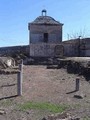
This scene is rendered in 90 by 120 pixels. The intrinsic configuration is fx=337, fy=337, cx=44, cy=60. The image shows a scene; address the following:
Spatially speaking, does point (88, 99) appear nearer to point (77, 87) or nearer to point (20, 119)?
point (77, 87)

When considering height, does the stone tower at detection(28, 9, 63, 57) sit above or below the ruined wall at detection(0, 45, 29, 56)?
above

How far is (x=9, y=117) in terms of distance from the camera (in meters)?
9.73

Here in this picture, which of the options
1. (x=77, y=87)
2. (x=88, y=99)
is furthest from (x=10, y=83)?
(x=88, y=99)

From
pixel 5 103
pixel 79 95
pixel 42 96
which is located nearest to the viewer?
pixel 5 103

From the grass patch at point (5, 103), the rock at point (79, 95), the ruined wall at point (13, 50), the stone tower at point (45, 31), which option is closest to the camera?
the grass patch at point (5, 103)

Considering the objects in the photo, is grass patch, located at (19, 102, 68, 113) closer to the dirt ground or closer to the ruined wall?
the dirt ground

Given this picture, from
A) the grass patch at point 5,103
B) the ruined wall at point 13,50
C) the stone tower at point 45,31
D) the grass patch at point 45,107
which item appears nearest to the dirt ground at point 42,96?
the grass patch at point 5,103

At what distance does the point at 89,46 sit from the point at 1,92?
22154mm

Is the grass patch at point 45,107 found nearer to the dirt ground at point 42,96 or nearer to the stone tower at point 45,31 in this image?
the dirt ground at point 42,96

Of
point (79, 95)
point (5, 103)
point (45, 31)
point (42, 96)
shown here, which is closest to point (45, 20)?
point (45, 31)

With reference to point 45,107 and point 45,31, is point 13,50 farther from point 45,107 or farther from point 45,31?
point 45,107

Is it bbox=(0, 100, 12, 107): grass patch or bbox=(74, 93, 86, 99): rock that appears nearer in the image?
bbox=(0, 100, 12, 107): grass patch

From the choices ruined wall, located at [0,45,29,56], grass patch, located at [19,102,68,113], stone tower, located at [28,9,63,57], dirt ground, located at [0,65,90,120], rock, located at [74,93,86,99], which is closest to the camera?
dirt ground, located at [0,65,90,120]

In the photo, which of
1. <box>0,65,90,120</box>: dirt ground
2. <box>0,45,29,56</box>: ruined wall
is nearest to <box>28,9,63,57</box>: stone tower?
<box>0,45,29,56</box>: ruined wall
